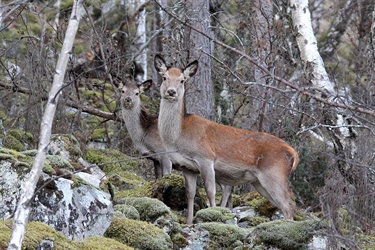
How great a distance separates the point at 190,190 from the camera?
10.7m

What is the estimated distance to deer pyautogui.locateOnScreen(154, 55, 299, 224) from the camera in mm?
11305

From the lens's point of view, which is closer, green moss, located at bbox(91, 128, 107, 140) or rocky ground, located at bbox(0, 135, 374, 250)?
rocky ground, located at bbox(0, 135, 374, 250)

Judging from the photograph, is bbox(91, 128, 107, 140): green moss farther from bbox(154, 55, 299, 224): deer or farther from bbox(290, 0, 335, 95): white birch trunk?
bbox(290, 0, 335, 95): white birch trunk

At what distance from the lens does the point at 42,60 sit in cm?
1331

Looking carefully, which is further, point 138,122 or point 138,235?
point 138,122

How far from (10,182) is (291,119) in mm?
7406

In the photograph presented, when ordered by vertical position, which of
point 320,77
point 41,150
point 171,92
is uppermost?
point 320,77

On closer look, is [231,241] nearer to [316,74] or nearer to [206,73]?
[316,74]

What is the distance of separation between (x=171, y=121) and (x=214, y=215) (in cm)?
226

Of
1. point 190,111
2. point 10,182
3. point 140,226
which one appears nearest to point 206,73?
point 190,111

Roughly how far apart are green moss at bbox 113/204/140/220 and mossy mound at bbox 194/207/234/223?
49.3 inches

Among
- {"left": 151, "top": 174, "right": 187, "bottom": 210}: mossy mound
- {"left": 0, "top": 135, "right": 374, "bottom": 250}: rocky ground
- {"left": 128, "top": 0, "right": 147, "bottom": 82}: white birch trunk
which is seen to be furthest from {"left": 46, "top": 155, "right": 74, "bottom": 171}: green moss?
{"left": 128, "top": 0, "right": 147, "bottom": 82}: white birch trunk

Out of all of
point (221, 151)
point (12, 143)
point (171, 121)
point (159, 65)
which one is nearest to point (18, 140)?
point (12, 143)

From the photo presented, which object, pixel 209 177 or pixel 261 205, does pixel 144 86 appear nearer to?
pixel 209 177
